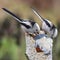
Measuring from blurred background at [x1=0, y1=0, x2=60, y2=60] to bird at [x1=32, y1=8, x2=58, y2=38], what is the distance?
25mm

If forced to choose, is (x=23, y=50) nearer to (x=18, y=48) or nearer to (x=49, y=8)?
(x=18, y=48)

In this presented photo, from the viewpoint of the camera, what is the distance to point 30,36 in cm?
221

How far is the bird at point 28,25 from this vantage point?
216 centimetres

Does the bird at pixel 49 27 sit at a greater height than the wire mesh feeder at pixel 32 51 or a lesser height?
greater

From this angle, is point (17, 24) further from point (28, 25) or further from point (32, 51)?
point (32, 51)

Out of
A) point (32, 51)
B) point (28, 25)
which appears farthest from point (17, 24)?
point (32, 51)

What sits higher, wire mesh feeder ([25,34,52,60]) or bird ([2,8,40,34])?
bird ([2,8,40,34])

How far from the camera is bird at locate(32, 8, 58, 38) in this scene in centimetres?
223

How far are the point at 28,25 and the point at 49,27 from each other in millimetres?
182

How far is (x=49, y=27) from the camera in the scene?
226cm

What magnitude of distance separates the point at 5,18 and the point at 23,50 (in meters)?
0.27

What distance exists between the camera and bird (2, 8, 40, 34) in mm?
2164

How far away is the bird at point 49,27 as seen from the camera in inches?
87.8

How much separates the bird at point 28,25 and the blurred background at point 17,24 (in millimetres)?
23
